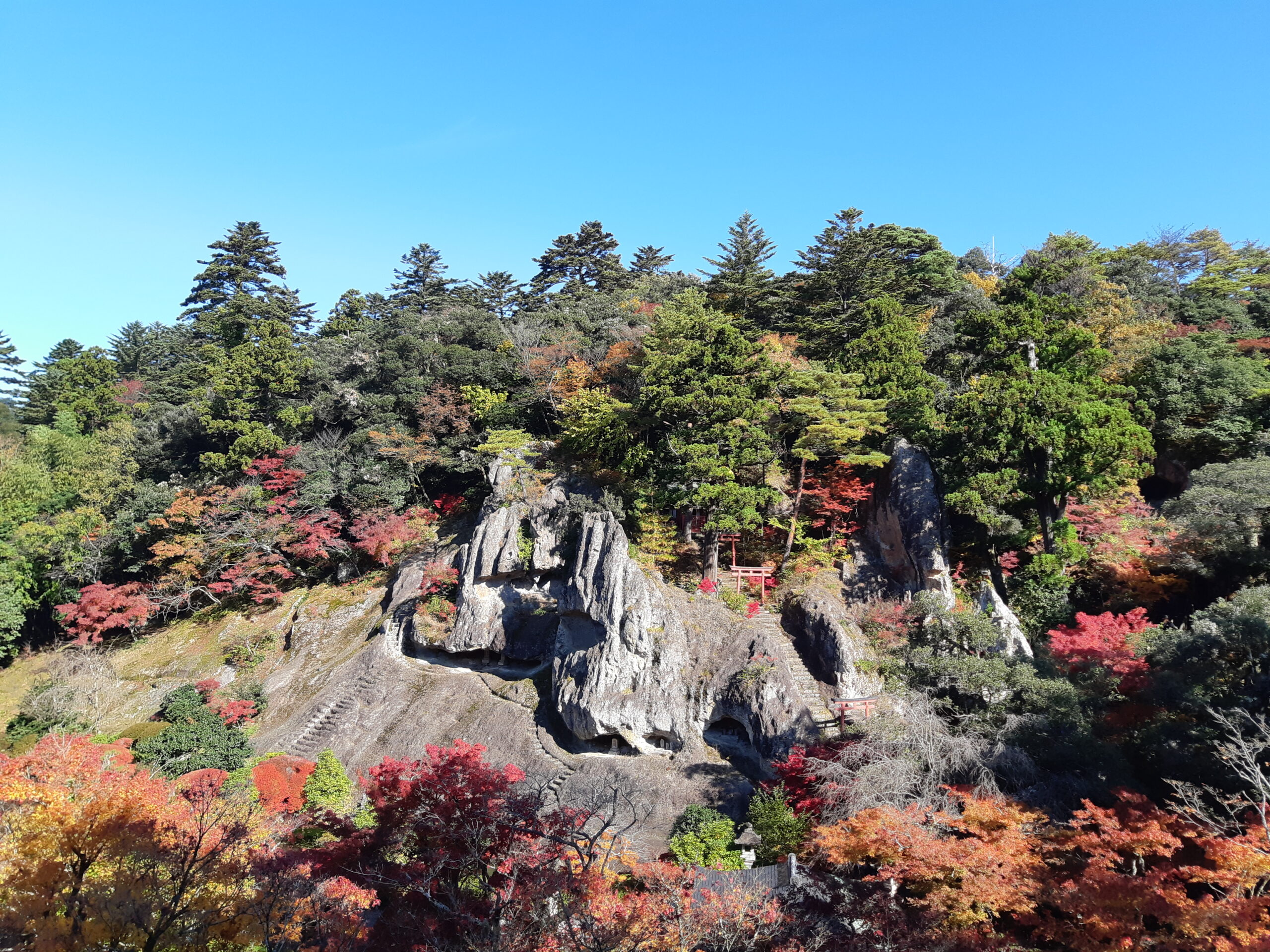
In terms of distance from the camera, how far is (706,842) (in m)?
15.6

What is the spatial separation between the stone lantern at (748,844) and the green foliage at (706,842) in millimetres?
125

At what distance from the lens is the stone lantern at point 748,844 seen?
599 inches

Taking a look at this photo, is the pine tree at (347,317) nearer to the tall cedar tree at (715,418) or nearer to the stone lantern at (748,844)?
the tall cedar tree at (715,418)

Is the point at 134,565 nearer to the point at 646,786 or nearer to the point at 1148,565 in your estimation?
the point at 646,786

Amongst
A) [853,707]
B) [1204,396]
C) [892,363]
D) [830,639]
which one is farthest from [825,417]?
[1204,396]

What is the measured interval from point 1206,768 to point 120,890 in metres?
18.7

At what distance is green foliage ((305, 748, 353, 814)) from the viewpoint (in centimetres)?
1933

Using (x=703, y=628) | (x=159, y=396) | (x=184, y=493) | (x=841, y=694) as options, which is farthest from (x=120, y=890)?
(x=159, y=396)

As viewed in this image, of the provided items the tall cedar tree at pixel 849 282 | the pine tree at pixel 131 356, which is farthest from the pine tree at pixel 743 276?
the pine tree at pixel 131 356

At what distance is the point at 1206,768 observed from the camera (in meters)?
11.1

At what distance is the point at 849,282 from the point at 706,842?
23.7 meters

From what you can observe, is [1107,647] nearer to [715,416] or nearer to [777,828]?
[777,828]

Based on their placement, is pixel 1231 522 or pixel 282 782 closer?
pixel 1231 522

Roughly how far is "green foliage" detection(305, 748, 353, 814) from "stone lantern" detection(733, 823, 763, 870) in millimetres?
Result: 12068
